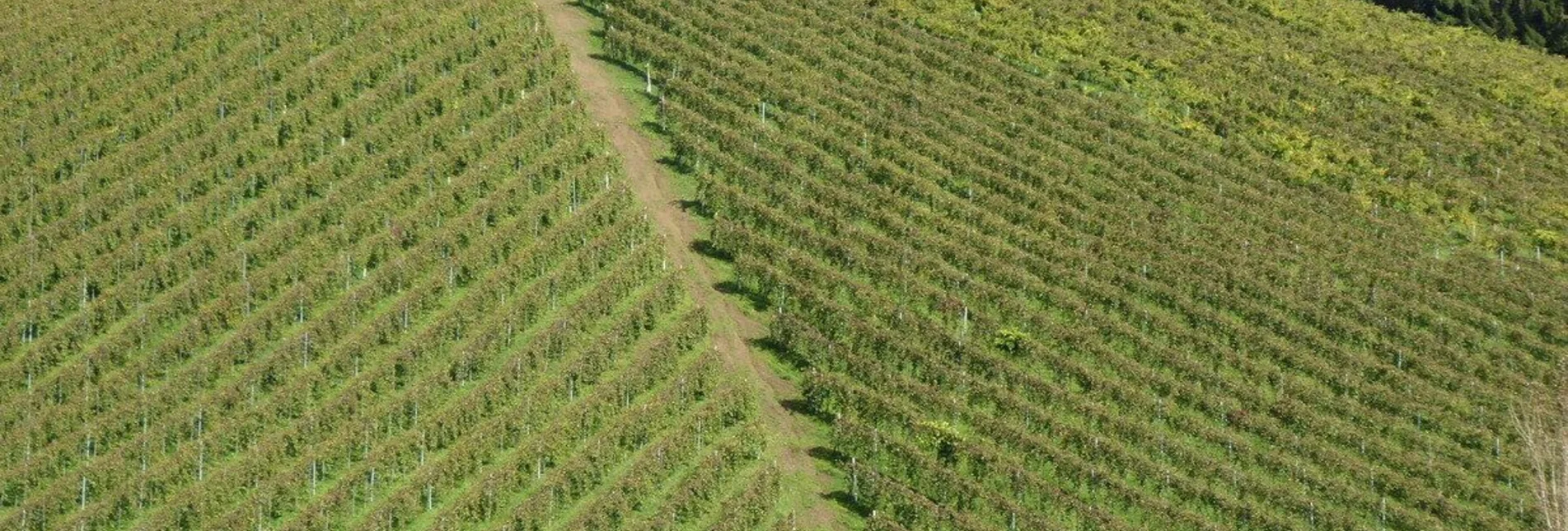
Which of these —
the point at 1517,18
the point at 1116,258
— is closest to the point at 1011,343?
the point at 1116,258

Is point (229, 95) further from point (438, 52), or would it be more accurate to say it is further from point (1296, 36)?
point (1296, 36)

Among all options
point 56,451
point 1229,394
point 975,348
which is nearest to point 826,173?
point 975,348

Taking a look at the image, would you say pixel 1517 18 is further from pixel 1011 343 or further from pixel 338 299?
pixel 338 299

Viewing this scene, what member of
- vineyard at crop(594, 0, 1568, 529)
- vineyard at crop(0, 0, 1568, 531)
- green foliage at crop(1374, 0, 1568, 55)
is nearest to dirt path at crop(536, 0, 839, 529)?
vineyard at crop(0, 0, 1568, 531)

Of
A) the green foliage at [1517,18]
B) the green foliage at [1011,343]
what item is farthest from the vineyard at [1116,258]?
the green foliage at [1517,18]

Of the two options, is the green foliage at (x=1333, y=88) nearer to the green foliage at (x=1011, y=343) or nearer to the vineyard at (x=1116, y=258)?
the vineyard at (x=1116, y=258)
